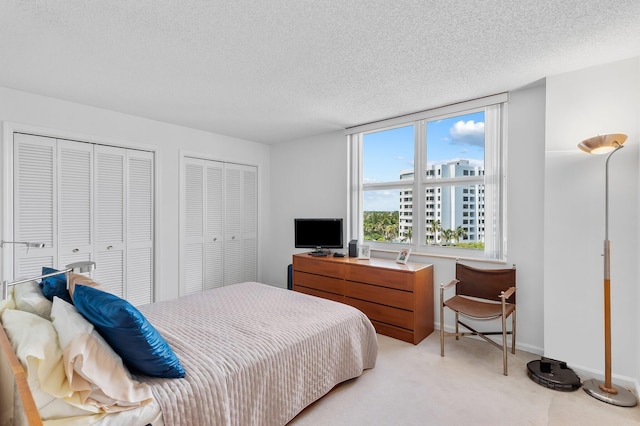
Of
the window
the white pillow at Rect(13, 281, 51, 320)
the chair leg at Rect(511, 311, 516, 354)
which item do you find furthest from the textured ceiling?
the chair leg at Rect(511, 311, 516, 354)

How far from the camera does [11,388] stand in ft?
3.84

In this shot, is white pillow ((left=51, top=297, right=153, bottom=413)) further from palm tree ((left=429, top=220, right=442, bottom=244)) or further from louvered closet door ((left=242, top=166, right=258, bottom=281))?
louvered closet door ((left=242, top=166, right=258, bottom=281))

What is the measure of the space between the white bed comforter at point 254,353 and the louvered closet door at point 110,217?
4.59 ft

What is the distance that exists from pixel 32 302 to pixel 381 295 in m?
2.81

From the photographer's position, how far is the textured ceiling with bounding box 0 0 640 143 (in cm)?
180

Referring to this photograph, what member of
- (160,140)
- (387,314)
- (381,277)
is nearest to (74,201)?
(160,140)

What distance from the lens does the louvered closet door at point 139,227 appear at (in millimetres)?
3764

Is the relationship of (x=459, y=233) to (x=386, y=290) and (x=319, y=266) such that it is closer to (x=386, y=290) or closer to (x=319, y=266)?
(x=386, y=290)

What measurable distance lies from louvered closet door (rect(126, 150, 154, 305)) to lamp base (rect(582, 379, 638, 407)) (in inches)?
176

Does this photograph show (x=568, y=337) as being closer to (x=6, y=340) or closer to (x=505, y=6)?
(x=505, y=6)

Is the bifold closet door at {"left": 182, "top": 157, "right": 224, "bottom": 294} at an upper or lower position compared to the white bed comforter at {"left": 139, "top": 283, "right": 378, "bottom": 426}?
upper

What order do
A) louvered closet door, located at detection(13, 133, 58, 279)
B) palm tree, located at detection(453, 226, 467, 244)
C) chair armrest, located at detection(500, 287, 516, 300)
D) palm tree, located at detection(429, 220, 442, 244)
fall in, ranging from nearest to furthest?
chair armrest, located at detection(500, 287, 516, 300)
louvered closet door, located at detection(13, 133, 58, 279)
palm tree, located at detection(453, 226, 467, 244)
palm tree, located at detection(429, 220, 442, 244)

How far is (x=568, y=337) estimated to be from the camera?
8.38 feet

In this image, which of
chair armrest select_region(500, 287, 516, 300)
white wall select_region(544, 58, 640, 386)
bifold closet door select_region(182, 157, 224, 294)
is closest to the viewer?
white wall select_region(544, 58, 640, 386)
